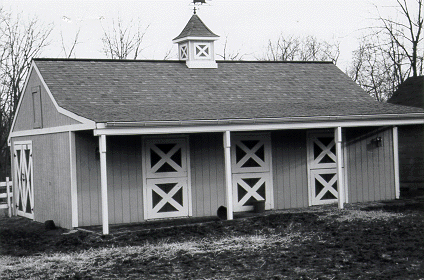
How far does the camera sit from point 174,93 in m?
16.5

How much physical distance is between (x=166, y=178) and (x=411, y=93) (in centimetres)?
1078

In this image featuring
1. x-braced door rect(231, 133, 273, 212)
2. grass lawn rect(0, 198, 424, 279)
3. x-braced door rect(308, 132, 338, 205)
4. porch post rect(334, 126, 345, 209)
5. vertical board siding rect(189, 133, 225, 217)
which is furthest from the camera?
x-braced door rect(308, 132, 338, 205)

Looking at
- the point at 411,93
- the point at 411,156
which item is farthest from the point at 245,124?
the point at 411,93

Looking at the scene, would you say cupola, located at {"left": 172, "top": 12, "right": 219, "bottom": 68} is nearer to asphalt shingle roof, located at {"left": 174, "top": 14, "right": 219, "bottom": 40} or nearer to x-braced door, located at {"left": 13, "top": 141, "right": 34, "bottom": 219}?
Answer: asphalt shingle roof, located at {"left": 174, "top": 14, "right": 219, "bottom": 40}

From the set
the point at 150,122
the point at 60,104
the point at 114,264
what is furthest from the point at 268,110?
the point at 114,264

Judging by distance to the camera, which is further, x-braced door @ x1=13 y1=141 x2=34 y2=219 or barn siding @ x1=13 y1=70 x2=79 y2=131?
x-braced door @ x1=13 y1=141 x2=34 y2=219

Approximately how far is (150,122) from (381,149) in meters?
7.30

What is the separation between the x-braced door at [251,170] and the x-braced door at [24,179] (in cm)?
541

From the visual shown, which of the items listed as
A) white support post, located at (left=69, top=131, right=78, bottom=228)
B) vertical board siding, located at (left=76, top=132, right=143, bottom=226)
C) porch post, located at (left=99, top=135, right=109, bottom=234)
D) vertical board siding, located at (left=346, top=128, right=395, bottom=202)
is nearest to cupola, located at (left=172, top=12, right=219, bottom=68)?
vertical board siding, located at (left=76, top=132, right=143, bottom=226)

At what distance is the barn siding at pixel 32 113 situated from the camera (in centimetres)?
1487

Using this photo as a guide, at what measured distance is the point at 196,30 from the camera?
18.9 meters

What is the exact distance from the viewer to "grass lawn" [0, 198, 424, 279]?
360 inches

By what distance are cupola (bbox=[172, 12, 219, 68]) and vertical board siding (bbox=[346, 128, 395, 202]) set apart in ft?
15.0

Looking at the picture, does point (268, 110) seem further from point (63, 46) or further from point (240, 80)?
point (63, 46)
